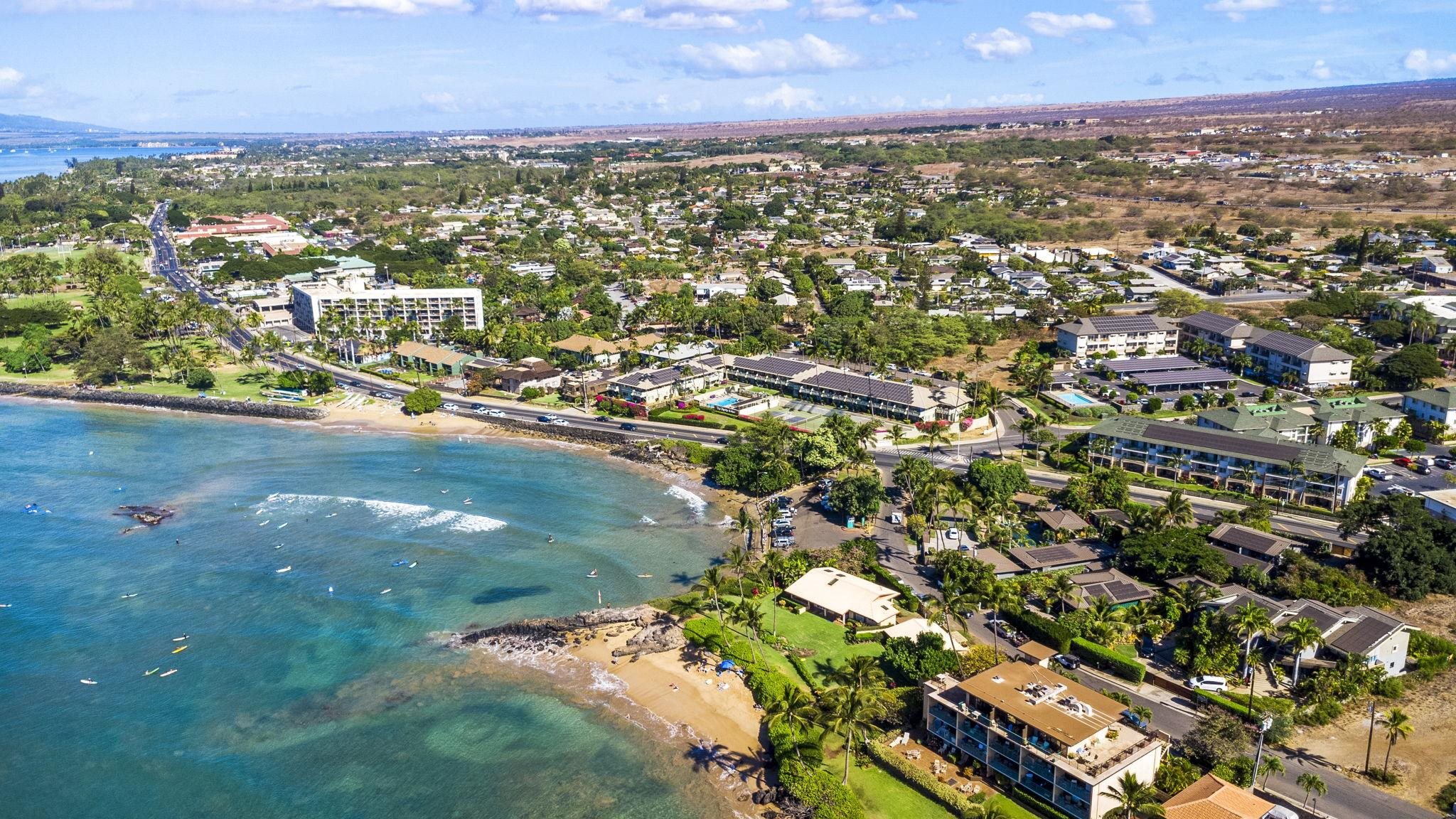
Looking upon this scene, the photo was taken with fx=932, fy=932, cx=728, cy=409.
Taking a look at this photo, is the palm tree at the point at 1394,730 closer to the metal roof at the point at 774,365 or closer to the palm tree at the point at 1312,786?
the palm tree at the point at 1312,786

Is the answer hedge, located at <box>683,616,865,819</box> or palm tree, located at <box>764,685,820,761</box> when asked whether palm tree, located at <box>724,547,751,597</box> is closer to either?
hedge, located at <box>683,616,865,819</box>

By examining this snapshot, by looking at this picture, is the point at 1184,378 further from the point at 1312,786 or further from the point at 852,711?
the point at 852,711

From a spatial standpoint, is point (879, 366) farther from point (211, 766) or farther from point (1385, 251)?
point (1385, 251)

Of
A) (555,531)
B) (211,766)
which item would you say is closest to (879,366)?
(555,531)

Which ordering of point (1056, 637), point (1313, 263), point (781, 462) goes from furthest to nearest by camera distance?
point (1313, 263)
point (781, 462)
point (1056, 637)

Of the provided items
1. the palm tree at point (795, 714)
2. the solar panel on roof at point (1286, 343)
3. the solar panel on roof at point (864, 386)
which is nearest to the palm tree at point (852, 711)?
the palm tree at point (795, 714)

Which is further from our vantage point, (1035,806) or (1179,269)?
(1179,269)
